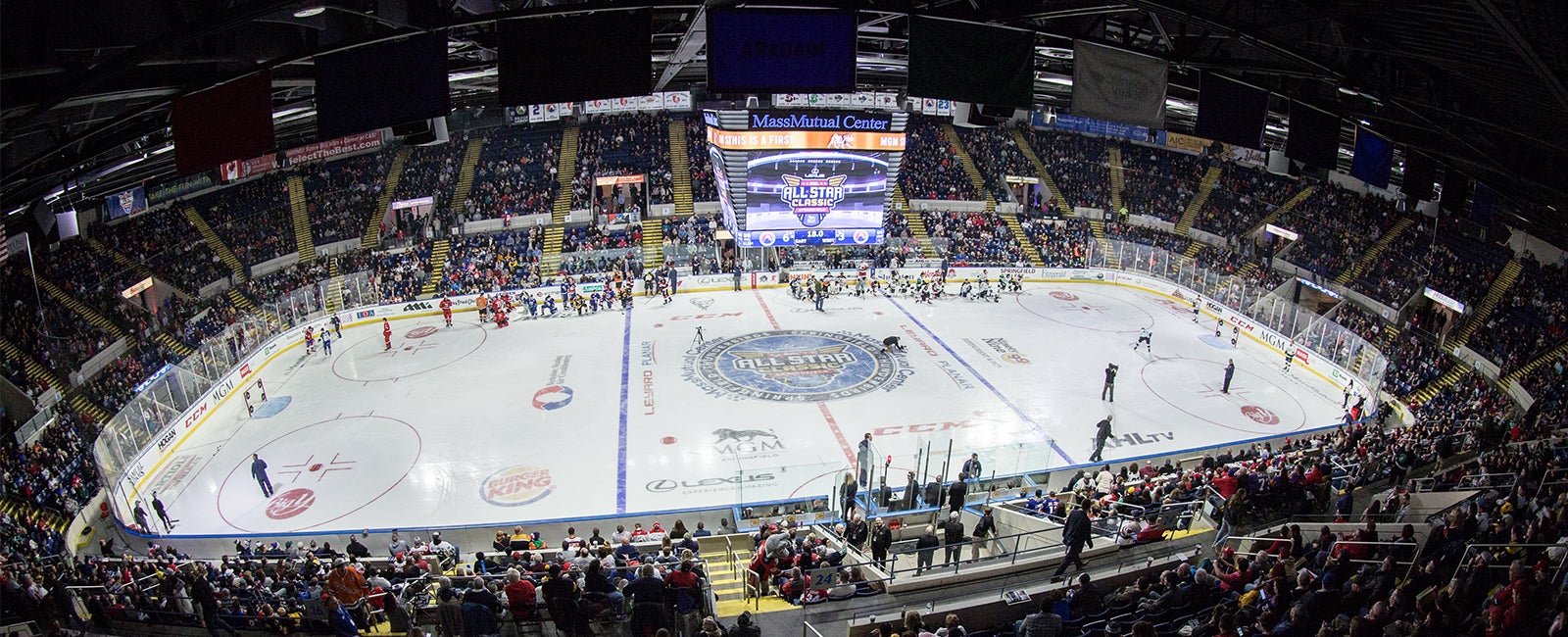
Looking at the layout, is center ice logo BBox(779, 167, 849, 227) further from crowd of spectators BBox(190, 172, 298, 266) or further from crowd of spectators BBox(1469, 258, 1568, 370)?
crowd of spectators BBox(190, 172, 298, 266)

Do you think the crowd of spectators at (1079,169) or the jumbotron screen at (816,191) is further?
the crowd of spectators at (1079,169)

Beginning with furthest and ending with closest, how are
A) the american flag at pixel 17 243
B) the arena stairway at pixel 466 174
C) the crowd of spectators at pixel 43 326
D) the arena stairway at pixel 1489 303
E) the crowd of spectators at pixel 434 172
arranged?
the arena stairway at pixel 466 174, the crowd of spectators at pixel 434 172, the arena stairway at pixel 1489 303, the crowd of spectators at pixel 43 326, the american flag at pixel 17 243

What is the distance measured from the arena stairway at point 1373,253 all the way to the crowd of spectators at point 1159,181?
10.7 metres

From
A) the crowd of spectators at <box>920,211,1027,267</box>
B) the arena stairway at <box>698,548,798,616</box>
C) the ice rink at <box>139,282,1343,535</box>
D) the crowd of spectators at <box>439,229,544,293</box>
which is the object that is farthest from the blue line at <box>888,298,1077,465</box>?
the crowd of spectators at <box>439,229,544,293</box>

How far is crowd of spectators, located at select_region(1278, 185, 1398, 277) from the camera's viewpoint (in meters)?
34.1

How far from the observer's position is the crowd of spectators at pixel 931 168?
45375mm

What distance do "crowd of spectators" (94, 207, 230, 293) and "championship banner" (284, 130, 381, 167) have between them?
4.86 m

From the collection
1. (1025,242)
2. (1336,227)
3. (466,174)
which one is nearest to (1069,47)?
(1336,227)

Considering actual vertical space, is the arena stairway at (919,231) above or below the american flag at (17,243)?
below

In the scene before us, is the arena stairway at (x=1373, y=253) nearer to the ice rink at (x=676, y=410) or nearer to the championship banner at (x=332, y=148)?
the ice rink at (x=676, y=410)

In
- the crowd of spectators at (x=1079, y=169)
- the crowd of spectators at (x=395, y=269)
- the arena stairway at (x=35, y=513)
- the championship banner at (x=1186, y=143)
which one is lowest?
the arena stairway at (x=35, y=513)

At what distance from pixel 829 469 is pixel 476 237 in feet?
87.8

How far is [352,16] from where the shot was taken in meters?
10.7

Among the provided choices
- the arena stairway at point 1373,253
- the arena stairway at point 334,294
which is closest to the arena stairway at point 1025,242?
the arena stairway at point 1373,253
